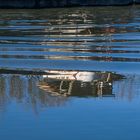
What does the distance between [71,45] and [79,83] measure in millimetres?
6561

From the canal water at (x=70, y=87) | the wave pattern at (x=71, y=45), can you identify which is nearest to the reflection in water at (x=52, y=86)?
the canal water at (x=70, y=87)

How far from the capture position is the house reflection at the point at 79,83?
10.0 m

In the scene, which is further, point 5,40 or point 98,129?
point 5,40

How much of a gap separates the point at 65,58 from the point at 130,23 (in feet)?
36.3

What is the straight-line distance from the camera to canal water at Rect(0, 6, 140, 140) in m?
7.68

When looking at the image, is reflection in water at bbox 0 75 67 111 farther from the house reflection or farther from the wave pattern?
the wave pattern

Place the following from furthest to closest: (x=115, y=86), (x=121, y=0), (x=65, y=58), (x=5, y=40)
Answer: (x=121, y=0), (x=5, y=40), (x=65, y=58), (x=115, y=86)

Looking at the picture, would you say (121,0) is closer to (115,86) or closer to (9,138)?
(115,86)

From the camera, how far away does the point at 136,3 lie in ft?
135

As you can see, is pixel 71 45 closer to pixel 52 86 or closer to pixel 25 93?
pixel 52 86

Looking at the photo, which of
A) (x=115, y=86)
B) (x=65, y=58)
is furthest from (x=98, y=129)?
(x=65, y=58)

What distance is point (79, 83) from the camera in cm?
1081

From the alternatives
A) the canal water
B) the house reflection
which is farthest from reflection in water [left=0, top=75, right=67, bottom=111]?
the house reflection

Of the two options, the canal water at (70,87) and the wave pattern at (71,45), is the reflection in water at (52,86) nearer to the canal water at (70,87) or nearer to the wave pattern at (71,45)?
the canal water at (70,87)
